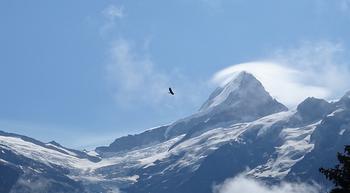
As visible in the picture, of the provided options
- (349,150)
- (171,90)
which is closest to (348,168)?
(349,150)

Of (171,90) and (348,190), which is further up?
(171,90)

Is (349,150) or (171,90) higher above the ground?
(171,90)

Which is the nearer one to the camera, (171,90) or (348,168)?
(348,168)

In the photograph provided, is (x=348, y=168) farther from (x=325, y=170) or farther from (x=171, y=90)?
(x=171, y=90)

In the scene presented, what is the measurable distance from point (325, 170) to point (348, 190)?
1935 millimetres

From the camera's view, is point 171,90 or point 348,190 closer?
point 348,190

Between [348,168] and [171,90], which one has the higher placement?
[171,90]

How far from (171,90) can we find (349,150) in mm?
18176

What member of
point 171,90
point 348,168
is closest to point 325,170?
point 348,168

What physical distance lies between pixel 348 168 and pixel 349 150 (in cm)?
129

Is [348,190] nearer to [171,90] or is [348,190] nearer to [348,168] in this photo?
[348,168]

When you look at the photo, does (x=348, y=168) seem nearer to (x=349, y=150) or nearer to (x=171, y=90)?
(x=349, y=150)

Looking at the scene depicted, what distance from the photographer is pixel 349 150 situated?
5291 cm

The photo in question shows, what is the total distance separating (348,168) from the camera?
172ft
